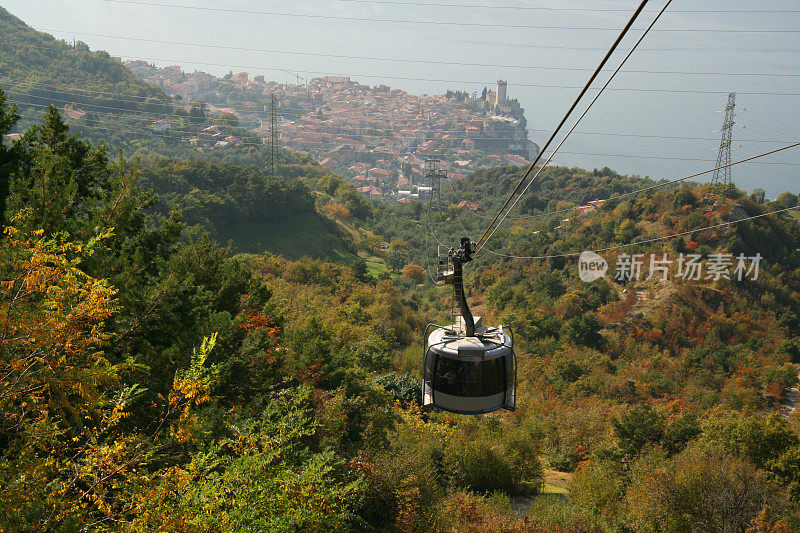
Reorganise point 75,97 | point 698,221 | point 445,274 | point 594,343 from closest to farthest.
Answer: point 445,274, point 594,343, point 698,221, point 75,97

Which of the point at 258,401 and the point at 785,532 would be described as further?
the point at 785,532

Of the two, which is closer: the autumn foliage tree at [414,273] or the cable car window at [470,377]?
the cable car window at [470,377]

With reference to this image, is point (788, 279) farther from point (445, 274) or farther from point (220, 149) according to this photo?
point (220, 149)

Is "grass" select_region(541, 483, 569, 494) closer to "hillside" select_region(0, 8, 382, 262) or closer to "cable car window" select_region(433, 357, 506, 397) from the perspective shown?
"cable car window" select_region(433, 357, 506, 397)

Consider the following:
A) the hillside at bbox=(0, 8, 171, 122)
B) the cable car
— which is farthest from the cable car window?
the hillside at bbox=(0, 8, 171, 122)

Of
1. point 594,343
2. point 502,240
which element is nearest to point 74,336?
point 594,343

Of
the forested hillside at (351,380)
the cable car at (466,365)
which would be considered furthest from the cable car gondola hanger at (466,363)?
the forested hillside at (351,380)

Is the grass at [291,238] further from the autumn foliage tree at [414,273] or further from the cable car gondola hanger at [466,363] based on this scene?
the cable car gondola hanger at [466,363]
